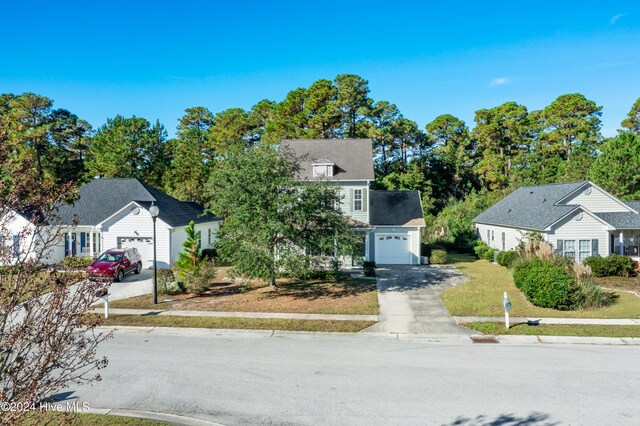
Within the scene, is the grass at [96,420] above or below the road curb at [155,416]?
above

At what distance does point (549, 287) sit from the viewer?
16.9 m

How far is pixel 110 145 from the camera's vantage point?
4794 centimetres

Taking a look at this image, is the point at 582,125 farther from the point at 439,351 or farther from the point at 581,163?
the point at 439,351

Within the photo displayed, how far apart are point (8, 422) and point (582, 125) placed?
6456 centimetres

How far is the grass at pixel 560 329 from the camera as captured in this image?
13.6 meters

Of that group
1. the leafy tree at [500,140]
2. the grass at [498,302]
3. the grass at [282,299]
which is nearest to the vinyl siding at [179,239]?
the grass at [282,299]

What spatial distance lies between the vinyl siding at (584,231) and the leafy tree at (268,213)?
15.2 m

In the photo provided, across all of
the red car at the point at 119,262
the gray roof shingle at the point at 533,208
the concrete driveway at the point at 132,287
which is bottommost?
the concrete driveway at the point at 132,287

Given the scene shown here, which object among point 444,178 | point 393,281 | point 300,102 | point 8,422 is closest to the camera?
point 8,422

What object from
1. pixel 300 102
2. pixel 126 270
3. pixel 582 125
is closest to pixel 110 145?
pixel 300 102

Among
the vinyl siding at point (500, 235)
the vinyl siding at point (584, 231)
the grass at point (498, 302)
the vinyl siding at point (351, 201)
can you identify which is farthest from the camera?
the vinyl siding at point (500, 235)

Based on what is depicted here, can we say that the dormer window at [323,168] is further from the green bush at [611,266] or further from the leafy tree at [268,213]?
the green bush at [611,266]

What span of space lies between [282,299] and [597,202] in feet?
76.3

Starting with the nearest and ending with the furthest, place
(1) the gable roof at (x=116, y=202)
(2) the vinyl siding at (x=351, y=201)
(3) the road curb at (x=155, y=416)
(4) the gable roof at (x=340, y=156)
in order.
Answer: (3) the road curb at (x=155, y=416), (2) the vinyl siding at (x=351, y=201), (4) the gable roof at (x=340, y=156), (1) the gable roof at (x=116, y=202)
